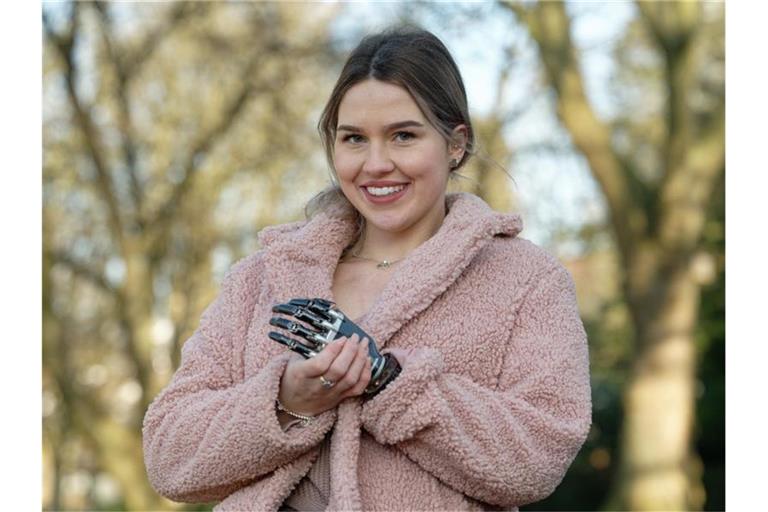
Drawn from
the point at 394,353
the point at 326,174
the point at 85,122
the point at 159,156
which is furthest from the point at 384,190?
the point at 159,156

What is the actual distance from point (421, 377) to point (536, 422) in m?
0.29

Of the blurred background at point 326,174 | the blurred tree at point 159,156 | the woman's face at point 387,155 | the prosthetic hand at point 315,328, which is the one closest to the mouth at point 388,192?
the woman's face at point 387,155

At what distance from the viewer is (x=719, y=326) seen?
11523mm

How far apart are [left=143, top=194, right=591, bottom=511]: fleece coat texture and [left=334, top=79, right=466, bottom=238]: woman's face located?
0.11 m

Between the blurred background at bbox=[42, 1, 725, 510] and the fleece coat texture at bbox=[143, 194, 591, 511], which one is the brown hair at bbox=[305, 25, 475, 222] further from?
the blurred background at bbox=[42, 1, 725, 510]

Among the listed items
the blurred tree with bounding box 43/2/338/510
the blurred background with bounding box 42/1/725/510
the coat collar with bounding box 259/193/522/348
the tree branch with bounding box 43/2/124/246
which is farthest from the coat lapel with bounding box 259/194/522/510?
the tree branch with bounding box 43/2/124/246

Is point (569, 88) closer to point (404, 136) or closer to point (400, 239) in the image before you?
point (400, 239)

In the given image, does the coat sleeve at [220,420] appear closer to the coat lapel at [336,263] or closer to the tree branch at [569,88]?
the coat lapel at [336,263]

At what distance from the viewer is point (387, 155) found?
266 centimetres

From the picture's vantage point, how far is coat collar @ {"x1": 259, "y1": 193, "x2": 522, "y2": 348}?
2.65 m

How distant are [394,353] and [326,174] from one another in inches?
281

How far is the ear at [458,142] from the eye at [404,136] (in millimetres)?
139
